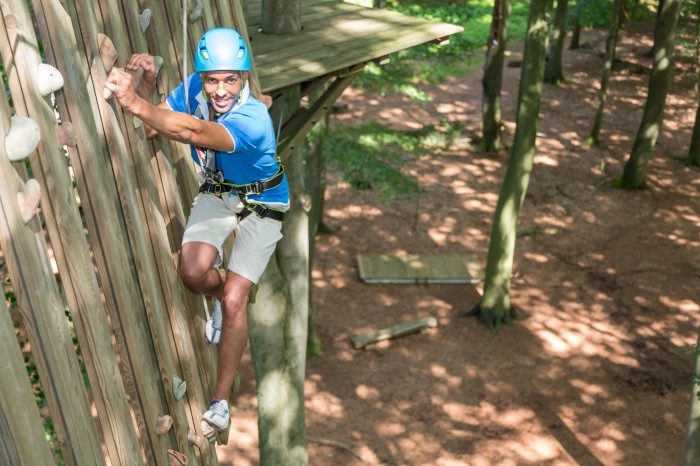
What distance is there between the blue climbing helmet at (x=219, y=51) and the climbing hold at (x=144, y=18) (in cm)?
34

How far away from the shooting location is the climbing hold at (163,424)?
404 cm

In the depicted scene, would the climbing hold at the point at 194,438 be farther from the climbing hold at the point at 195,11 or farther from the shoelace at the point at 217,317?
the climbing hold at the point at 195,11

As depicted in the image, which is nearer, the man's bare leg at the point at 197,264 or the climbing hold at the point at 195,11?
the man's bare leg at the point at 197,264

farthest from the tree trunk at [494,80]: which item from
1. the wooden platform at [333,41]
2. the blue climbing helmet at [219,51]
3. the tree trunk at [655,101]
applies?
the blue climbing helmet at [219,51]

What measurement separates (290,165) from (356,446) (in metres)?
5.76

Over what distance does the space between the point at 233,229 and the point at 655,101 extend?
16.8 meters

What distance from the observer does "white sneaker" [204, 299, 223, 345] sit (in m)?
4.72

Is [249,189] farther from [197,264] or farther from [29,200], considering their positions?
[29,200]

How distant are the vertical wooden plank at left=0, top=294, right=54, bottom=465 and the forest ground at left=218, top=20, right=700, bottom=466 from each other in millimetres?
9811

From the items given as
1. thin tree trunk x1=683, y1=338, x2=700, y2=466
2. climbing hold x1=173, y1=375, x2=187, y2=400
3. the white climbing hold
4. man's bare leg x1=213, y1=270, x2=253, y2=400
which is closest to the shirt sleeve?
man's bare leg x1=213, y1=270, x2=253, y2=400

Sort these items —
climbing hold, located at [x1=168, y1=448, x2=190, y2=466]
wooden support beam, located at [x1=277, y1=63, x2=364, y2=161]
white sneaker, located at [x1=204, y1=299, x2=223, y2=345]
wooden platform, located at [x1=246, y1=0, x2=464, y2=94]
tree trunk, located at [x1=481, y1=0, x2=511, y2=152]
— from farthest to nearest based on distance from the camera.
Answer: tree trunk, located at [x1=481, y1=0, x2=511, y2=152] → wooden support beam, located at [x1=277, y1=63, x2=364, y2=161] → wooden platform, located at [x1=246, y1=0, x2=464, y2=94] → white sneaker, located at [x1=204, y1=299, x2=223, y2=345] → climbing hold, located at [x1=168, y1=448, x2=190, y2=466]

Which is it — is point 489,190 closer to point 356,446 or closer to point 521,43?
point 356,446

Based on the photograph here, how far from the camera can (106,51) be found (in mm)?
3740

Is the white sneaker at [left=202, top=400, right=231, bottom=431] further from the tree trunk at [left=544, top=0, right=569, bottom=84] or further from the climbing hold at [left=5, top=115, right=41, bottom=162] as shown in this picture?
the tree trunk at [left=544, top=0, right=569, bottom=84]
